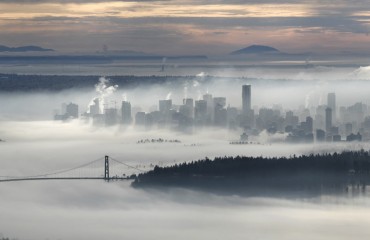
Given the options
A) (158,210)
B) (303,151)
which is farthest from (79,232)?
(303,151)

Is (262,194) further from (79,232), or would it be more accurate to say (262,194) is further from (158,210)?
(79,232)

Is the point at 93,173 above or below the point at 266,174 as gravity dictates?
below

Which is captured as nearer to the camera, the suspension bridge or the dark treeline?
the dark treeline

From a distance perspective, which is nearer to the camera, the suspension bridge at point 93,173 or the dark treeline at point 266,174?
the dark treeline at point 266,174
